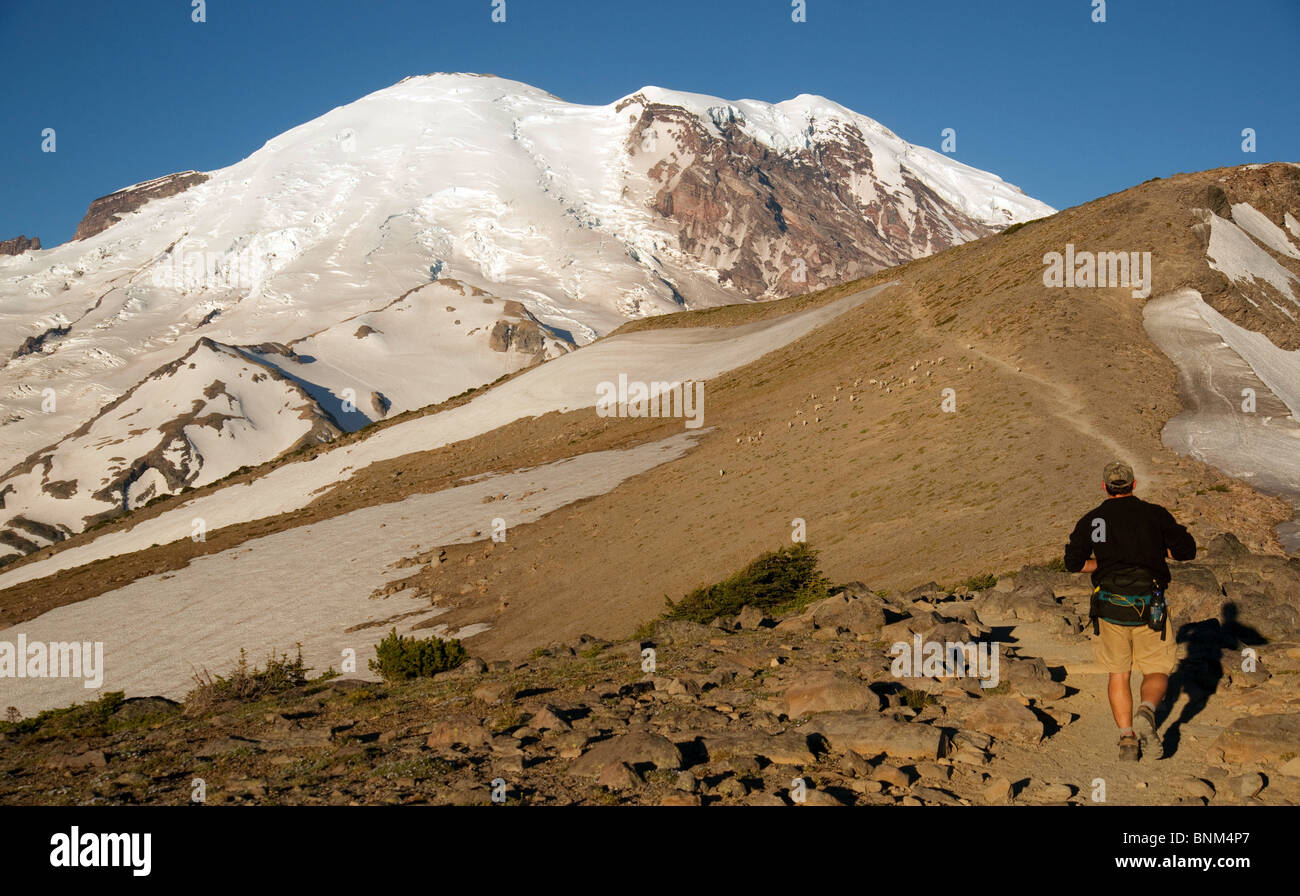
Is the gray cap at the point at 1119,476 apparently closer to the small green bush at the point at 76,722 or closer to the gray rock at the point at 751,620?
the gray rock at the point at 751,620

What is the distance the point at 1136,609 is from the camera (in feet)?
30.6

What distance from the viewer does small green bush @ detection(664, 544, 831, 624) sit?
20.0 metres

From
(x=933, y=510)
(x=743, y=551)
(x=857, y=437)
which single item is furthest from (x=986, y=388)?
(x=743, y=551)

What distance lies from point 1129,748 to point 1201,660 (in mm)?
2867

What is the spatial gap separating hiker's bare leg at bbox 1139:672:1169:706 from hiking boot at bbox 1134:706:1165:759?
0.18m

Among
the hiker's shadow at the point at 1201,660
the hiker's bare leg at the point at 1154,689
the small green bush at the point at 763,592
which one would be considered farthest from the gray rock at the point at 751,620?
the hiker's bare leg at the point at 1154,689

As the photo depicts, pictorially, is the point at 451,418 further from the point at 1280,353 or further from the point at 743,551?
the point at 1280,353

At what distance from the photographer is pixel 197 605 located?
3297 centimetres

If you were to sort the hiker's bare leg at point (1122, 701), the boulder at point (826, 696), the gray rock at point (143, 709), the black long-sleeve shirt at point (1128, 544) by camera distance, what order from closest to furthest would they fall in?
the hiker's bare leg at point (1122, 701)
the black long-sleeve shirt at point (1128, 544)
the boulder at point (826, 696)
the gray rock at point (143, 709)

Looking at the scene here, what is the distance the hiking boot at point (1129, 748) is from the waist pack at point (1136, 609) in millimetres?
1058

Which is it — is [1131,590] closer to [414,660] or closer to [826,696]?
[826,696]

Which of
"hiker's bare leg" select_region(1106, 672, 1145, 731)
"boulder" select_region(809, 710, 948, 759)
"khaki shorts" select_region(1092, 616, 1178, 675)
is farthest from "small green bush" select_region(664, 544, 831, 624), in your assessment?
"hiker's bare leg" select_region(1106, 672, 1145, 731)

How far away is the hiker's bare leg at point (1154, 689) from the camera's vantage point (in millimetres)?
9258

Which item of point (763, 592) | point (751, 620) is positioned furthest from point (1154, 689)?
point (763, 592)
